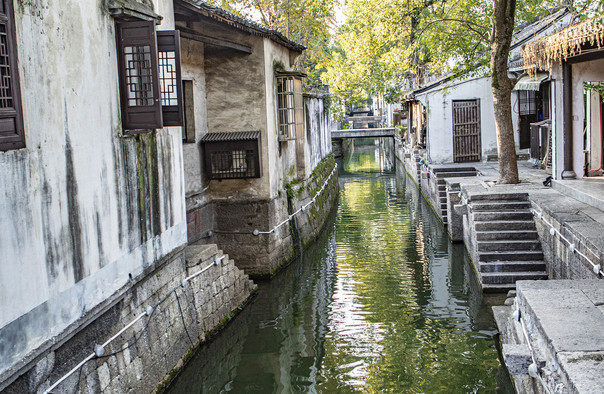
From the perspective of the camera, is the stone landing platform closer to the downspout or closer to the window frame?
the downspout

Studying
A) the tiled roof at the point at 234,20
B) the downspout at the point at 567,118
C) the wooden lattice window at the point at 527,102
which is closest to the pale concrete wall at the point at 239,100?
the tiled roof at the point at 234,20

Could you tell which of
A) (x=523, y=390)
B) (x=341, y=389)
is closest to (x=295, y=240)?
(x=341, y=389)

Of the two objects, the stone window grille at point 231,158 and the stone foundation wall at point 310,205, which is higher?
the stone window grille at point 231,158

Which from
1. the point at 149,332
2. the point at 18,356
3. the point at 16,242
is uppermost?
the point at 16,242

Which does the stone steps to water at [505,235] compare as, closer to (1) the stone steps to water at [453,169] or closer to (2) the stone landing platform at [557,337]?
(2) the stone landing platform at [557,337]

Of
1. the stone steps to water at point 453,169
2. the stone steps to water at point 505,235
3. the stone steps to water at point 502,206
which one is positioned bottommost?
the stone steps to water at point 505,235

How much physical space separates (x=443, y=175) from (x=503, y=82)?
21.6 ft

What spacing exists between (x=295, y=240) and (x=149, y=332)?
844 centimetres

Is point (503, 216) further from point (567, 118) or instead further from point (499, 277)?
point (567, 118)

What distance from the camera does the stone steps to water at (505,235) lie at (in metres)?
12.6

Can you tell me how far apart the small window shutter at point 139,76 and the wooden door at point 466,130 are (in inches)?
699

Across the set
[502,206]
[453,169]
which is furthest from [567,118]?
[453,169]

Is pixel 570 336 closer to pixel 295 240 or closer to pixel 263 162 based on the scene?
pixel 263 162

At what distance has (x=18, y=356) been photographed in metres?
5.54
